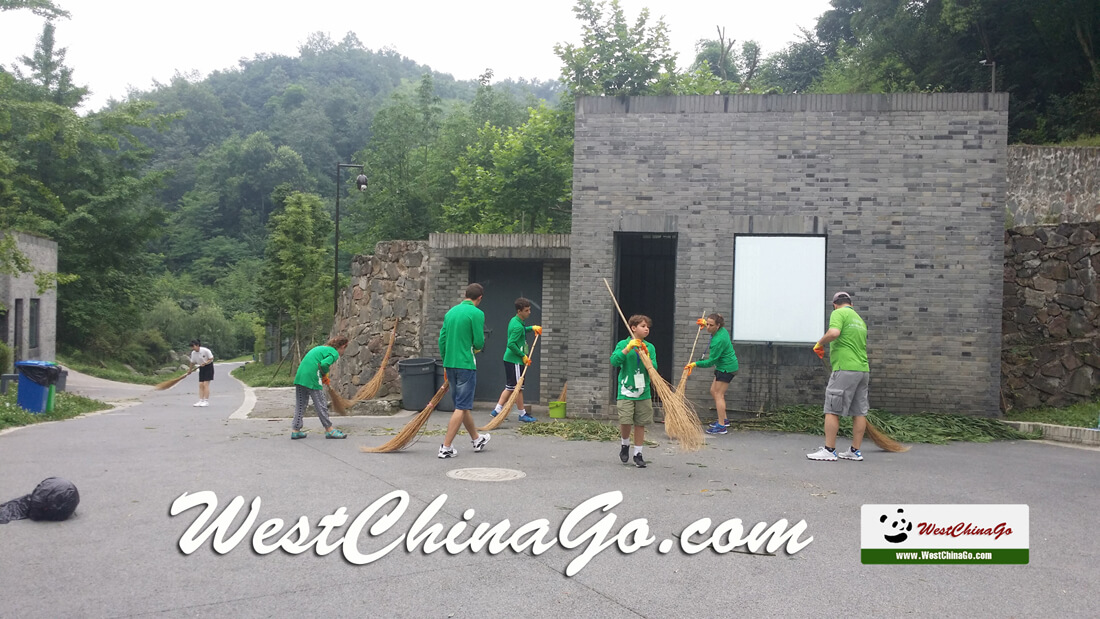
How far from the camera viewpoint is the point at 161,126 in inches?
810

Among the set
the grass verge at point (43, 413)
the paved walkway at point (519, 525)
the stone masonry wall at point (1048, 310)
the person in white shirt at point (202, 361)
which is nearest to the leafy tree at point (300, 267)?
the person in white shirt at point (202, 361)

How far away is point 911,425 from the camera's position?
12.5m

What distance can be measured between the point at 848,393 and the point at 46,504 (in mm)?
8170

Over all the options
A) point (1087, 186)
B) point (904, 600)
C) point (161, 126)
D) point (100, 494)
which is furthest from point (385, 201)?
point (904, 600)

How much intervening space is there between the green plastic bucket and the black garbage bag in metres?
8.12

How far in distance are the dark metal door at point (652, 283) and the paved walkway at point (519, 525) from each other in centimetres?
488

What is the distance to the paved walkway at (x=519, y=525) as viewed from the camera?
512cm

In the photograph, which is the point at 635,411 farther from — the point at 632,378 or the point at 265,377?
the point at 265,377

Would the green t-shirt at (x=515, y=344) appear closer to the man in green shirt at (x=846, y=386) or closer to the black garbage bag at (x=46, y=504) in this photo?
the man in green shirt at (x=846, y=386)

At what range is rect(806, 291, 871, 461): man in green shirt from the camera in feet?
33.5

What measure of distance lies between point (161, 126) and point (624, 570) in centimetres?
1865

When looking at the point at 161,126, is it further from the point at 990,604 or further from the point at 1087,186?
the point at 1087,186

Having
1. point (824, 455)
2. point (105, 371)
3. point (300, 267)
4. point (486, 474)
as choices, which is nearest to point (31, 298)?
point (105, 371)

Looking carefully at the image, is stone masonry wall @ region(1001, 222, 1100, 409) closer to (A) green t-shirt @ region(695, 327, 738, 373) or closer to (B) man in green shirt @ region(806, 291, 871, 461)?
(A) green t-shirt @ region(695, 327, 738, 373)
